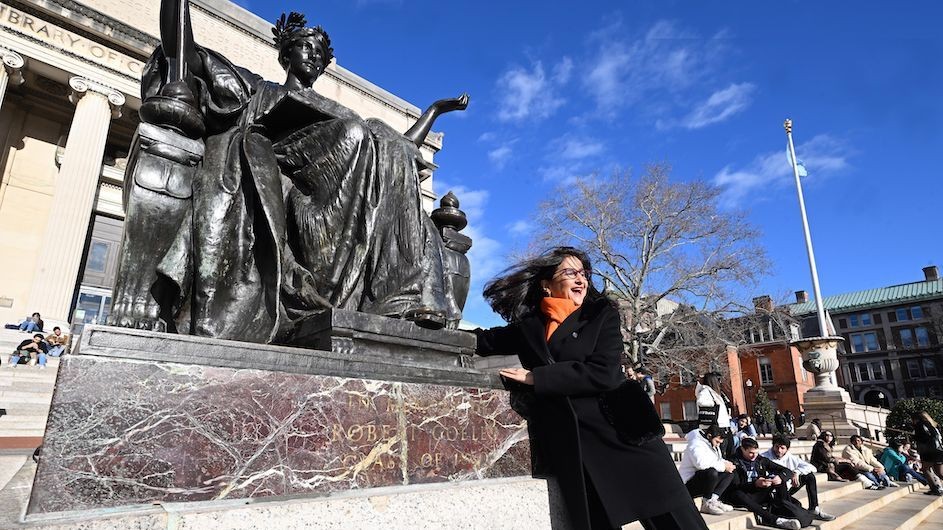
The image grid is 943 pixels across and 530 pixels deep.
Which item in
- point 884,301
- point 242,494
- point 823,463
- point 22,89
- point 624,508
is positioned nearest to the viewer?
point 242,494

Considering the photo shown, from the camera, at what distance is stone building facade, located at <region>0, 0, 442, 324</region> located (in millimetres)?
15602

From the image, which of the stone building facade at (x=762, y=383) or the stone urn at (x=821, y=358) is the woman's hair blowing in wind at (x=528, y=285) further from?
the stone building facade at (x=762, y=383)

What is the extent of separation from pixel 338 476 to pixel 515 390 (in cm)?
98

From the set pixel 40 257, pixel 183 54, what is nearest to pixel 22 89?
pixel 40 257

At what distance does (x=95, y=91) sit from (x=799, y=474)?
21641 mm

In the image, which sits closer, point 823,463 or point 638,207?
point 823,463

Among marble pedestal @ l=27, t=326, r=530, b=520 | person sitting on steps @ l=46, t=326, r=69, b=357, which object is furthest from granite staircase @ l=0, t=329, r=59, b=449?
marble pedestal @ l=27, t=326, r=530, b=520

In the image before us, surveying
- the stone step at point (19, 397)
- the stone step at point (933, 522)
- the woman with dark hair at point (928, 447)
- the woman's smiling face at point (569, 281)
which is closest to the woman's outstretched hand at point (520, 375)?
the woman's smiling face at point (569, 281)

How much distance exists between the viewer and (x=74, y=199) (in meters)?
16.0

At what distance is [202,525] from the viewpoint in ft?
4.79

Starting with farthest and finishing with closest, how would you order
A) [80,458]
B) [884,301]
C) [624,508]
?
[884,301]
[624,508]
[80,458]

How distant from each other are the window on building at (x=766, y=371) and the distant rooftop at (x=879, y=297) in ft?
42.6

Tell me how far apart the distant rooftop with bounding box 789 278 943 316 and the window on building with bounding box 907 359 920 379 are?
6.98 meters

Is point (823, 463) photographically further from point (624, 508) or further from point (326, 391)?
point (326, 391)
